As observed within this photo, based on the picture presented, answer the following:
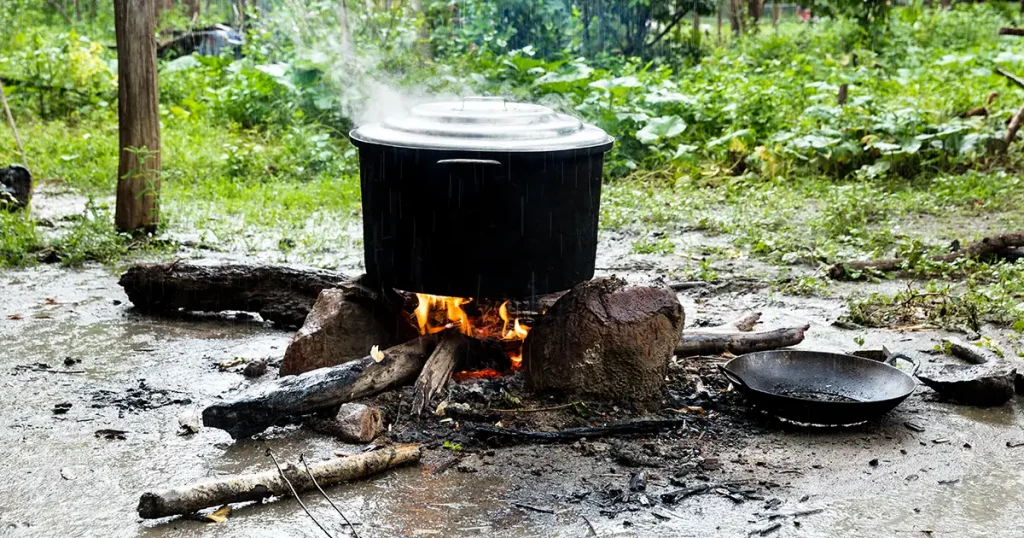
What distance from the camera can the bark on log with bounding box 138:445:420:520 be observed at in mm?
3227

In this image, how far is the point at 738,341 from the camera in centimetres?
490

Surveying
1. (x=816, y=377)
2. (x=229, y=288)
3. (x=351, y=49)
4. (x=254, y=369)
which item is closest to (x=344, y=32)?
(x=351, y=49)

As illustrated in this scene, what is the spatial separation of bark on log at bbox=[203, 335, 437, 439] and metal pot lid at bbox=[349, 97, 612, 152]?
98 cm

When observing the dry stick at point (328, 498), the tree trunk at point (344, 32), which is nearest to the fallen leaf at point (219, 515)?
the dry stick at point (328, 498)

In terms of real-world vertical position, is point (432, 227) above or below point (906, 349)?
above

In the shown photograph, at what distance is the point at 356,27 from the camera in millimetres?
12039

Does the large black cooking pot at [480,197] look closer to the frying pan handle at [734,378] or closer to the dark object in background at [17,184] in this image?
the frying pan handle at [734,378]

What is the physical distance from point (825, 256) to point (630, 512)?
4.20m

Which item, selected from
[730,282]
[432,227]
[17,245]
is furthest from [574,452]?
[17,245]

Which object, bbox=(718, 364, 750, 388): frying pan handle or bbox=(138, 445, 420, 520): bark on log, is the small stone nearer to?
bbox=(138, 445, 420, 520): bark on log

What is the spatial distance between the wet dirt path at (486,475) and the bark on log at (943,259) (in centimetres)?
214

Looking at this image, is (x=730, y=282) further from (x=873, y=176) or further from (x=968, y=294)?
(x=873, y=176)

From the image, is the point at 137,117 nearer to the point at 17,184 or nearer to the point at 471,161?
the point at 17,184

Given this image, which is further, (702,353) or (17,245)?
(17,245)
